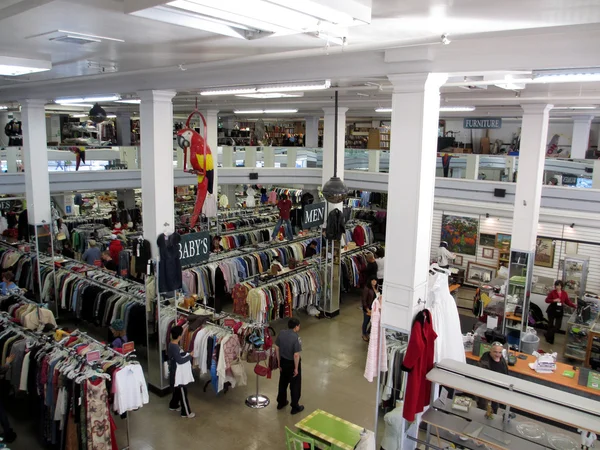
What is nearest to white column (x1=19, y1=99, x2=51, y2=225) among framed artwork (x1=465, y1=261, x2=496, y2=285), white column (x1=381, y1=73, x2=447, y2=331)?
white column (x1=381, y1=73, x2=447, y2=331)

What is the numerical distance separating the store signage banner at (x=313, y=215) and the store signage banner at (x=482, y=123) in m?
5.37

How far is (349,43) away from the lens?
455 centimetres

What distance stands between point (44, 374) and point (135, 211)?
1277 centimetres

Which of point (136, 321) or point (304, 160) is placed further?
point (304, 160)

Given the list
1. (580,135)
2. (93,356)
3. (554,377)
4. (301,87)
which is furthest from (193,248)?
(580,135)

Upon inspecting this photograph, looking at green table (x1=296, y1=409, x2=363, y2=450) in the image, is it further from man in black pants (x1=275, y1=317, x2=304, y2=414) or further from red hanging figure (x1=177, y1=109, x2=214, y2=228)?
red hanging figure (x1=177, y1=109, x2=214, y2=228)

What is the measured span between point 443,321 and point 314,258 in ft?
20.1

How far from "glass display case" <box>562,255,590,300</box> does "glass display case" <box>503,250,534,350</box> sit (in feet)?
8.43

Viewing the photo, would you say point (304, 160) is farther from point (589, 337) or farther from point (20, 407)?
point (20, 407)

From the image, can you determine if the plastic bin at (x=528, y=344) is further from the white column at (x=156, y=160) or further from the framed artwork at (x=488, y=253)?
the framed artwork at (x=488, y=253)

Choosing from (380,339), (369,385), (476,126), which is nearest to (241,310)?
(369,385)

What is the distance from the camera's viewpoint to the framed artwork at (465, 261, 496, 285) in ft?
49.1

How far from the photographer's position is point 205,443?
700cm

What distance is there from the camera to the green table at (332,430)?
17.9 ft
